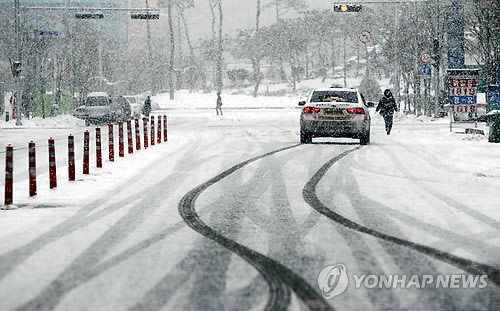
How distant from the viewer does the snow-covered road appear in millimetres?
5656

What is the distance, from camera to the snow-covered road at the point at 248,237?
223 inches

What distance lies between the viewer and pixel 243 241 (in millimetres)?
7805

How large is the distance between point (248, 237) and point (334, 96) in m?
14.8

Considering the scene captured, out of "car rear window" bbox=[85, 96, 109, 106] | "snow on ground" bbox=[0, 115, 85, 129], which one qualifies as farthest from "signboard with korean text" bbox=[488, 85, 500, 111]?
"car rear window" bbox=[85, 96, 109, 106]

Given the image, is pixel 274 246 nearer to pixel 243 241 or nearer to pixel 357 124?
pixel 243 241

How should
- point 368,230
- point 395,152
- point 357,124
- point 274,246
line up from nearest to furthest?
point 274,246 < point 368,230 < point 395,152 < point 357,124

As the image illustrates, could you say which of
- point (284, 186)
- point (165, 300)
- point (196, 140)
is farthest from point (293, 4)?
point (165, 300)

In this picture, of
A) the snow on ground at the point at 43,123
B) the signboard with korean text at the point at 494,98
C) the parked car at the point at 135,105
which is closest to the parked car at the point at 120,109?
the snow on ground at the point at 43,123

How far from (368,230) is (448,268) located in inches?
75.1

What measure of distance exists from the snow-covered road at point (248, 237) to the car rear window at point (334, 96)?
6555mm

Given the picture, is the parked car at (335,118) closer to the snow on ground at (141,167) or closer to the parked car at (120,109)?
the snow on ground at (141,167)

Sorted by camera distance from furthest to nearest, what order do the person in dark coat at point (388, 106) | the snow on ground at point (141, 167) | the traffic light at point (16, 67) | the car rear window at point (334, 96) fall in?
the traffic light at point (16, 67), the person in dark coat at point (388, 106), the car rear window at point (334, 96), the snow on ground at point (141, 167)

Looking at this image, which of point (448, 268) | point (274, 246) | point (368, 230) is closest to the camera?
point (448, 268)

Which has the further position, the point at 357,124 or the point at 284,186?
the point at 357,124
